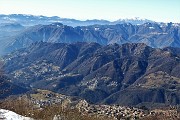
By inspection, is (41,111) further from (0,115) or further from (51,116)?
(0,115)

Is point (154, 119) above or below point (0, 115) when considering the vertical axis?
below

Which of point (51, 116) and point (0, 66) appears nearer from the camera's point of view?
point (51, 116)

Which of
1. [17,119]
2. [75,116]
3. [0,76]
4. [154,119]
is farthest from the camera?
[154,119]

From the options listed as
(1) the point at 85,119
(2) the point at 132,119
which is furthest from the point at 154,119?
(1) the point at 85,119

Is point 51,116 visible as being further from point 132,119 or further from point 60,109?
point 132,119

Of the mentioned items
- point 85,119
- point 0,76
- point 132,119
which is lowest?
point 132,119

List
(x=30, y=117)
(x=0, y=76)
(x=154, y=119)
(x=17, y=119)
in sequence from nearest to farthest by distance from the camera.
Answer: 1. (x=17, y=119)
2. (x=30, y=117)
3. (x=0, y=76)
4. (x=154, y=119)

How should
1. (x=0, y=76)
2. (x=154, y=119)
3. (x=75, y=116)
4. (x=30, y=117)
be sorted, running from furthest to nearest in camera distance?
(x=154, y=119) < (x=0, y=76) < (x=75, y=116) < (x=30, y=117)

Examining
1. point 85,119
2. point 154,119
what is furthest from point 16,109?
point 154,119

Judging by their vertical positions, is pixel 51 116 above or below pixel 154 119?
above
